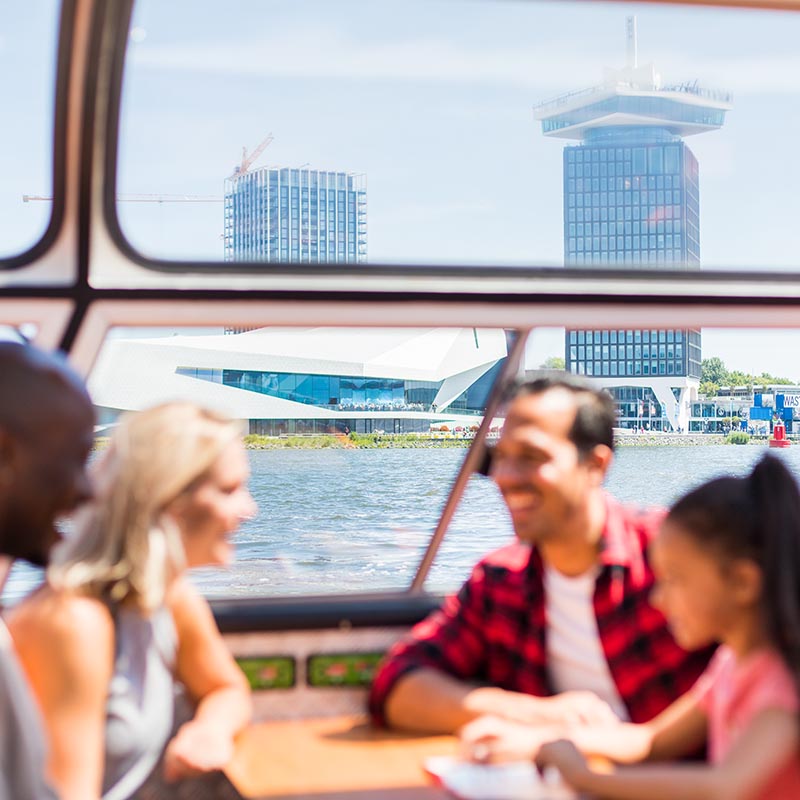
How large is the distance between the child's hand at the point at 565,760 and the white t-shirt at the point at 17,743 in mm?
836

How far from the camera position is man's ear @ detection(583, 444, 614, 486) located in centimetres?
219

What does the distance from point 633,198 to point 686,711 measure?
7.43ft

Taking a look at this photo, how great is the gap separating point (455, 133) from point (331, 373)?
2.07 m

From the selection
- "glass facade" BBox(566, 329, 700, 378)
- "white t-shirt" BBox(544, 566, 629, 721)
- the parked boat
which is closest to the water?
the parked boat

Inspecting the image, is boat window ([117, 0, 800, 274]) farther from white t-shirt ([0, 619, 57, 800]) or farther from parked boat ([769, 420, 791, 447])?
white t-shirt ([0, 619, 57, 800])

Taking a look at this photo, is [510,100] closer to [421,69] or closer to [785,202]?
[421,69]

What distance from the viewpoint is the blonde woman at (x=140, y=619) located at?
1353 millimetres

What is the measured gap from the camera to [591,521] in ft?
6.95

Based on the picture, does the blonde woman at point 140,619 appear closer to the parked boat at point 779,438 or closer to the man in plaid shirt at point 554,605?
the man in plaid shirt at point 554,605

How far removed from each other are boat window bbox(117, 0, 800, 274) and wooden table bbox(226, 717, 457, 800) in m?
1.22

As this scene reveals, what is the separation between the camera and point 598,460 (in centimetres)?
220

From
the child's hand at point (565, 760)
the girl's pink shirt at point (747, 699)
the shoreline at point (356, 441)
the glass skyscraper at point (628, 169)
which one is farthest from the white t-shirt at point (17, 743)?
the shoreline at point (356, 441)

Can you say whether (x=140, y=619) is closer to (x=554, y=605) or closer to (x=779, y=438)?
(x=554, y=605)

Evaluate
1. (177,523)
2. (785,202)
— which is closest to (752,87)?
(785,202)
